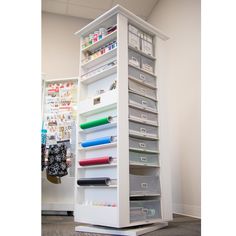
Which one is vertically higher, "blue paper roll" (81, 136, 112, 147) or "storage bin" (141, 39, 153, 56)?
"storage bin" (141, 39, 153, 56)

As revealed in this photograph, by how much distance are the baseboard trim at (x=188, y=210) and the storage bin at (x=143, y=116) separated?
938 millimetres

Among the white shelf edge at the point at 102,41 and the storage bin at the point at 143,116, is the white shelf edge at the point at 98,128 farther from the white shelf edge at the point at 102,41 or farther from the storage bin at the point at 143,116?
the white shelf edge at the point at 102,41

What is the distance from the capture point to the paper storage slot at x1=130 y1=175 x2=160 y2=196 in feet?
6.72

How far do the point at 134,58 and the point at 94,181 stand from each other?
3.16 feet

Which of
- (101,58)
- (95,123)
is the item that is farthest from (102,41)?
(95,123)

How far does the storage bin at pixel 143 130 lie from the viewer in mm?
2140

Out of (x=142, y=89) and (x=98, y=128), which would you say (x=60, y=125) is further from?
(x=142, y=89)

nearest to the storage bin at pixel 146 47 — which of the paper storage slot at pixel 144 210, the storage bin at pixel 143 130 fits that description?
the storage bin at pixel 143 130

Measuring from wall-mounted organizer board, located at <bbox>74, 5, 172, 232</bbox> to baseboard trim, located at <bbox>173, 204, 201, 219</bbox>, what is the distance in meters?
0.50

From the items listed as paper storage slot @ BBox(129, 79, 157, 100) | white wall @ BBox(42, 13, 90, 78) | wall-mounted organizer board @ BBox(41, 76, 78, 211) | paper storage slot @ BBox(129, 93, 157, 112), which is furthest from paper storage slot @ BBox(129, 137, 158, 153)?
white wall @ BBox(42, 13, 90, 78)

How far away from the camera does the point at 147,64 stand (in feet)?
7.94

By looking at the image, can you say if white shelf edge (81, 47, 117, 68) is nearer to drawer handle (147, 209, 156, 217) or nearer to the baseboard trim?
drawer handle (147, 209, 156, 217)

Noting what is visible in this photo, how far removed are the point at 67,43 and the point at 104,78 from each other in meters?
2.01
